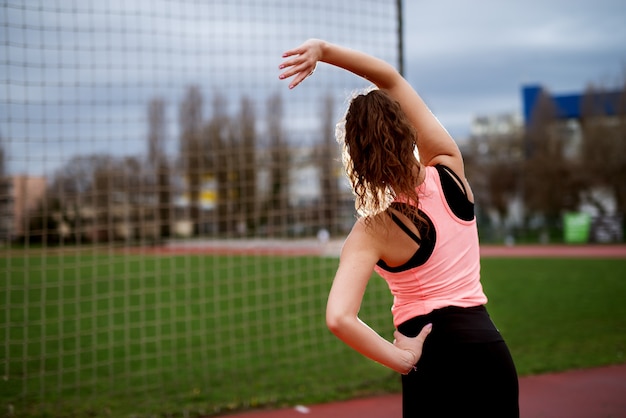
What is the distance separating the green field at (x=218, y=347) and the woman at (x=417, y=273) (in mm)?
3660

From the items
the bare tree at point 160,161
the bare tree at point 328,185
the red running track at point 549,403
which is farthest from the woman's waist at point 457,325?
the bare tree at point 160,161

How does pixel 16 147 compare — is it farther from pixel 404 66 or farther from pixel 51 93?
pixel 404 66

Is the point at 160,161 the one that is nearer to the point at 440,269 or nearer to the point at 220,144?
the point at 220,144

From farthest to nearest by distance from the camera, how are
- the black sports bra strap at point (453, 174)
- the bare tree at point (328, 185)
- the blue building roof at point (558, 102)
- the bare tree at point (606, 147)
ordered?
1. the blue building roof at point (558, 102)
2. the bare tree at point (606, 147)
3. the bare tree at point (328, 185)
4. the black sports bra strap at point (453, 174)

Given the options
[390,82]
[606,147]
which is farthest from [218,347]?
[606,147]

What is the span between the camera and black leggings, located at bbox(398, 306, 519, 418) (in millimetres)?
1747

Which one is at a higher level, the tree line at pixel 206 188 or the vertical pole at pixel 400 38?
the vertical pole at pixel 400 38

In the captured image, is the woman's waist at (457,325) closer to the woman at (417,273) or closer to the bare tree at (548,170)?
the woman at (417,273)

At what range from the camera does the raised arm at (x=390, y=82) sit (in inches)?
75.2

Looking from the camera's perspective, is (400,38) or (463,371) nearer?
(463,371)

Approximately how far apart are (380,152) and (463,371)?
2.15 ft

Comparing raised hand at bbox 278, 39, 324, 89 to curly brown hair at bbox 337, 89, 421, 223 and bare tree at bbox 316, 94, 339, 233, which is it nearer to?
curly brown hair at bbox 337, 89, 421, 223

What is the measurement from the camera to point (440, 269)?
177cm

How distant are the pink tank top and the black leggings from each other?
0.13ft
